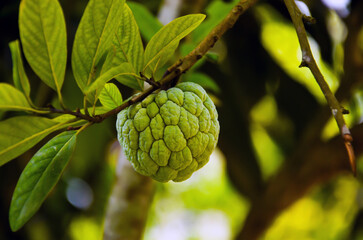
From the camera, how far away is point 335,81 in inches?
101

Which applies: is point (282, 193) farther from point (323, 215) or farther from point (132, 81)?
point (323, 215)

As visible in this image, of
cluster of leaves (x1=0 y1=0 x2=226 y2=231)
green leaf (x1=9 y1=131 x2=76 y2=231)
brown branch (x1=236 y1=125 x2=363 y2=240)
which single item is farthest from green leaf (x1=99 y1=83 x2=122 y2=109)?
brown branch (x1=236 y1=125 x2=363 y2=240)

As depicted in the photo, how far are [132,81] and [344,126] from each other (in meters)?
0.50

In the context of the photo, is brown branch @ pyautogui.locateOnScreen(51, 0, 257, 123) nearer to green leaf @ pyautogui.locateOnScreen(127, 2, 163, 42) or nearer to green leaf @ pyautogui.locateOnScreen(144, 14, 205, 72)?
green leaf @ pyautogui.locateOnScreen(144, 14, 205, 72)

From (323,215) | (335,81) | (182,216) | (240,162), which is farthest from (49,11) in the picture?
(182,216)

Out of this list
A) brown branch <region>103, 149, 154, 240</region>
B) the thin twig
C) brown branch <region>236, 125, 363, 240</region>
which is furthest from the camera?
brown branch <region>236, 125, 363, 240</region>

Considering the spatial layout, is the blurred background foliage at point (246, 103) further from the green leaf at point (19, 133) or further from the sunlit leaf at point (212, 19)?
the green leaf at point (19, 133)

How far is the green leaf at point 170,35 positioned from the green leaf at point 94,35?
0.31ft

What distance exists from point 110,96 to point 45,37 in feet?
0.74

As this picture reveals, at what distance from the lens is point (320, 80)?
0.69 meters

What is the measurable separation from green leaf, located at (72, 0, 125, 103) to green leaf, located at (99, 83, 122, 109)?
96 millimetres

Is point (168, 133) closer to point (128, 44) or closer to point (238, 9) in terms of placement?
point (128, 44)

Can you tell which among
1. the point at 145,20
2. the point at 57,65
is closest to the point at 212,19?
the point at 145,20

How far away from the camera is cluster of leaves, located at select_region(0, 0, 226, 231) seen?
2.39 feet
